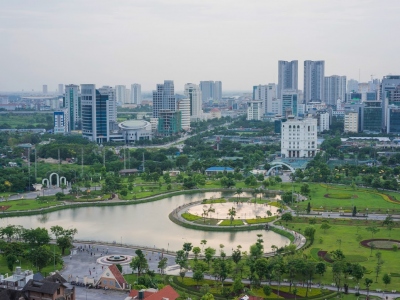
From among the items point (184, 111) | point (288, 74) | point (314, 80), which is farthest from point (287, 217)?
point (288, 74)

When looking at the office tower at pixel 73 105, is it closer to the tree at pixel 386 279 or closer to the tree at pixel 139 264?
the tree at pixel 139 264

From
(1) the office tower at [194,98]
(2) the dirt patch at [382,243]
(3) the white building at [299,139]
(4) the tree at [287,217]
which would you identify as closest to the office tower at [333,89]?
(1) the office tower at [194,98]

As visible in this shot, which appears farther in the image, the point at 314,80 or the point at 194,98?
the point at 314,80

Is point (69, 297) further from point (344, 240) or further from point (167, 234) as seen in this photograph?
point (344, 240)

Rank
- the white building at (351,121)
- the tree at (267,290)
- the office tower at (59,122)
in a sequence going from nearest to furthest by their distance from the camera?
the tree at (267,290), the white building at (351,121), the office tower at (59,122)

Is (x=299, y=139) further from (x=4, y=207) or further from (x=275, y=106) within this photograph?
(x=275, y=106)

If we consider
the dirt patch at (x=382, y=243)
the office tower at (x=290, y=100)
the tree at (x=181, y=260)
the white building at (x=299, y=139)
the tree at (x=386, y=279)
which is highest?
the office tower at (x=290, y=100)
